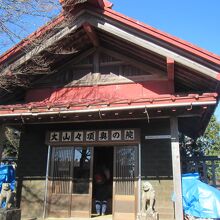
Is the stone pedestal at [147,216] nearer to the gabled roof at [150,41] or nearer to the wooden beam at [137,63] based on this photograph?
the gabled roof at [150,41]

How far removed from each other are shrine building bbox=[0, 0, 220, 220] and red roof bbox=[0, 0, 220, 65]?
26 mm

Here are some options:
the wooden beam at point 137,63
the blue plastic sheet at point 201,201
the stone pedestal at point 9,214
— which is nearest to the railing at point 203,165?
the blue plastic sheet at point 201,201

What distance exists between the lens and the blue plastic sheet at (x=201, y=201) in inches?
309

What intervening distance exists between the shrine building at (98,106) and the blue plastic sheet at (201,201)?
27.5 inches

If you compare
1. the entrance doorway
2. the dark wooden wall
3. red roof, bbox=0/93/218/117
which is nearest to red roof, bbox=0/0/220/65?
red roof, bbox=0/93/218/117

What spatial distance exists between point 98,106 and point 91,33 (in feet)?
9.50

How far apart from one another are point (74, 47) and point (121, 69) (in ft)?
5.70

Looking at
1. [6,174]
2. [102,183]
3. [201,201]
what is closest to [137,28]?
[201,201]

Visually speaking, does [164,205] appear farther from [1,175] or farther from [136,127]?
[1,175]

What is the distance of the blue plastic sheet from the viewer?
25.7 feet

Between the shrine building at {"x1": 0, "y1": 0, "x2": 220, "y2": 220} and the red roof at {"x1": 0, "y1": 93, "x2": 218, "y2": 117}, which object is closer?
the red roof at {"x1": 0, "y1": 93, "x2": 218, "y2": 117}

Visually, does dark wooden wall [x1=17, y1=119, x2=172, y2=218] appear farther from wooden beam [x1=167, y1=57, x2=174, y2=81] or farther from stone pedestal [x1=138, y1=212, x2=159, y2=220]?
wooden beam [x1=167, y1=57, x2=174, y2=81]

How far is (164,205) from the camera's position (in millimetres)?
8922

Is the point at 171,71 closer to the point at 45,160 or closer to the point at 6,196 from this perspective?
the point at 45,160
